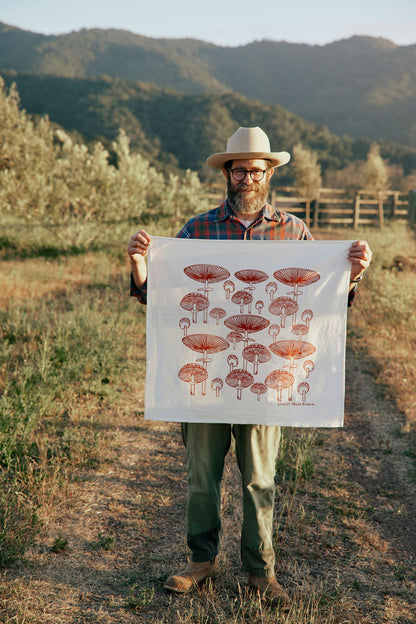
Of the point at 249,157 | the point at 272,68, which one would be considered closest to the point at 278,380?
the point at 249,157

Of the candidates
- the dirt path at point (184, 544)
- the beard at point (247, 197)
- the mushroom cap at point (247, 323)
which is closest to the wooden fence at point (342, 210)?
the dirt path at point (184, 544)

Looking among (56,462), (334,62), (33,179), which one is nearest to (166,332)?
(56,462)

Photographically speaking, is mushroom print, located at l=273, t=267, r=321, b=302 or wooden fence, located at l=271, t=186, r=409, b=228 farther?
wooden fence, located at l=271, t=186, r=409, b=228

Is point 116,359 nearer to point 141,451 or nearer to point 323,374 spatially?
point 141,451

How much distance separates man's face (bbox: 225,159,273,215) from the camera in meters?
3.24

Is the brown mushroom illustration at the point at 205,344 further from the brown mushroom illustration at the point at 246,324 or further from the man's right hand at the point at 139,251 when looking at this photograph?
the man's right hand at the point at 139,251

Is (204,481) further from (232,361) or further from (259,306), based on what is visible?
(259,306)

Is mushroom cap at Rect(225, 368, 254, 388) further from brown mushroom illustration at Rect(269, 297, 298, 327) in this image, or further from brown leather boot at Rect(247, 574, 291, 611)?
brown leather boot at Rect(247, 574, 291, 611)

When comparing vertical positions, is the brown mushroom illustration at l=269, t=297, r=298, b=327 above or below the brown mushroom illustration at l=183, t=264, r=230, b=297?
below

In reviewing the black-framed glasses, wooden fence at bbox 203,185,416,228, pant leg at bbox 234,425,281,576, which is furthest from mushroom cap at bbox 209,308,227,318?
wooden fence at bbox 203,185,416,228

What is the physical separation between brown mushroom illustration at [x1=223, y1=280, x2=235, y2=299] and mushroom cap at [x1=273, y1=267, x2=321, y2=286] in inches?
10.9

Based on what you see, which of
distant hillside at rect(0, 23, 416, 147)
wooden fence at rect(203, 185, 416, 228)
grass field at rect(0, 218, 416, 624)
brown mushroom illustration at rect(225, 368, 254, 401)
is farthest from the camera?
distant hillside at rect(0, 23, 416, 147)

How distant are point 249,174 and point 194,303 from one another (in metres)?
0.89

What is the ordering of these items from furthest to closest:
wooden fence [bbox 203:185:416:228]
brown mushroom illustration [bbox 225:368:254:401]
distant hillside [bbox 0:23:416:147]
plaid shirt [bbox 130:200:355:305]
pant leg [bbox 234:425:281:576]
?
distant hillside [bbox 0:23:416:147]
wooden fence [bbox 203:185:416:228]
plaid shirt [bbox 130:200:355:305]
brown mushroom illustration [bbox 225:368:254:401]
pant leg [bbox 234:425:281:576]
